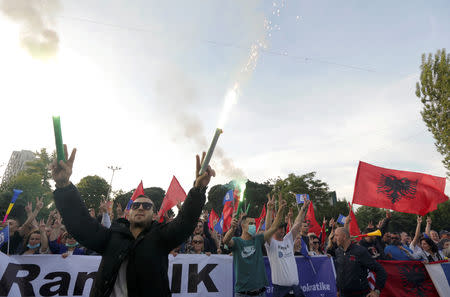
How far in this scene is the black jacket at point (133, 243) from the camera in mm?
2223

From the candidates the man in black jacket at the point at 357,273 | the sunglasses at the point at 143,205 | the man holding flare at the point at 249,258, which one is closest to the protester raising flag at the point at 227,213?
the man holding flare at the point at 249,258

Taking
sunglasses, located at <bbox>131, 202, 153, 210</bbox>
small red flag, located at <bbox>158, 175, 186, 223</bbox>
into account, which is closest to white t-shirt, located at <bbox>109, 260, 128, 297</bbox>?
sunglasses, located at <bbox>131, 202, 153, 210</bbox>

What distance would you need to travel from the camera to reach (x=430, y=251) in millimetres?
8477

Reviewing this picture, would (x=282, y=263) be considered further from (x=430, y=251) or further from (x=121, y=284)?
(x=430, y=251)

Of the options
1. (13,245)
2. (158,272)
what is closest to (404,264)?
(158,272)

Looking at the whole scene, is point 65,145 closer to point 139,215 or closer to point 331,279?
point 139,215

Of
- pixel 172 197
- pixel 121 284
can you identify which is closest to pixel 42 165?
pixel 172 197

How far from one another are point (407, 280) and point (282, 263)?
4369mm

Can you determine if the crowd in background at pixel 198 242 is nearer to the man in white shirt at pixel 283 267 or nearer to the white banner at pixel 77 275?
the white banner at pixel 77 275

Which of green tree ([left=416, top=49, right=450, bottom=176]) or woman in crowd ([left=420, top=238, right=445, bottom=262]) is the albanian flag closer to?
woman in crowd ([left=420, top=238, right=445, bottom=262])

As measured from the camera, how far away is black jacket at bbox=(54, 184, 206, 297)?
2.22 metres

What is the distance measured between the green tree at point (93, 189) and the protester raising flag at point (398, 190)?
50025mm

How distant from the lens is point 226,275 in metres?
7.13

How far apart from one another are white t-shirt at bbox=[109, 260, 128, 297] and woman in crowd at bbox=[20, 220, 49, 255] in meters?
5.53
